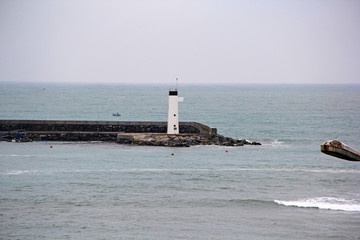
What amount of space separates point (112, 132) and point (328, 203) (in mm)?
25930

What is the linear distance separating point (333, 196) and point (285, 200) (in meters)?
2.87

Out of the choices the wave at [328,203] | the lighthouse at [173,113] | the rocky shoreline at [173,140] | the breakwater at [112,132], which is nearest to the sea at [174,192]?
the wave at [328,203]

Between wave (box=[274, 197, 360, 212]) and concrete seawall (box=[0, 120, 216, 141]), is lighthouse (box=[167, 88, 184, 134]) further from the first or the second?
wave (box=[274, 197, 360, 212])

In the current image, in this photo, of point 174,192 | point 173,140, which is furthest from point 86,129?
point 174,192

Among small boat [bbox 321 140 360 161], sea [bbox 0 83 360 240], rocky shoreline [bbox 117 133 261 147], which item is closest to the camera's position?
small boat [bbox 321 140 360 161]

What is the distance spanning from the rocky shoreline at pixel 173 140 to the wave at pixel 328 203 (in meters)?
18.7

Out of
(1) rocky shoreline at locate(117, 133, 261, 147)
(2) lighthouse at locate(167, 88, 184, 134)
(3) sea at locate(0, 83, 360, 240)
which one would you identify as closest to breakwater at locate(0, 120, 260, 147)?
(1) rocky shoreline at locate(117, 133, 261, 147)

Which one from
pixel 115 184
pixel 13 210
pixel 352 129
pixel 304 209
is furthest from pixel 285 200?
pixel 352 129

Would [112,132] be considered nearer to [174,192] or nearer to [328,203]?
[174,192]

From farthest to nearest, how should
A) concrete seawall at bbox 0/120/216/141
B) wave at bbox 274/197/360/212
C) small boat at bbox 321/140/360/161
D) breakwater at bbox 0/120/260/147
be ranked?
concrete seawall at bbox 0/120/216/141, breakwater at bbox 0/120/260/147, wave at bbox 274/197/360/212, small boat at bbox 321/140/360/161

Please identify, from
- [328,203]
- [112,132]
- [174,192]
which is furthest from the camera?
[112,132]

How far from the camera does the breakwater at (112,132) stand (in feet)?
165

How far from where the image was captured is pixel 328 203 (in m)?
30.6

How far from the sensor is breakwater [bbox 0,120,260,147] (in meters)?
50.4
